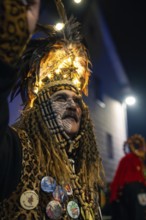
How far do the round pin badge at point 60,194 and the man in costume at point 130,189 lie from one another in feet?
11.2

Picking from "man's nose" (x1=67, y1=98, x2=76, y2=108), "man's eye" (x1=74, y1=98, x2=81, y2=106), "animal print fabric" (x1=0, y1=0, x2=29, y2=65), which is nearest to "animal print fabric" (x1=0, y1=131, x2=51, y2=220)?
"man's nose" (x1=67, y1=98, x2=76, y2=108)

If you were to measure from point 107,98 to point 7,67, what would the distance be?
11.7 m

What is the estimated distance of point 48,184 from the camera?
228 cm

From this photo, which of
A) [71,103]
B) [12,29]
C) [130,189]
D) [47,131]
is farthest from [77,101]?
[130,189]

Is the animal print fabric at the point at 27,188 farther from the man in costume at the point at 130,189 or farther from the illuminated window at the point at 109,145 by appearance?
the illuminated window at the point at 109,145

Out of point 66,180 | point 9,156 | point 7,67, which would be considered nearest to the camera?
point 7,67

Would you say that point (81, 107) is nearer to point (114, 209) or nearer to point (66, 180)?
point (66, 180)

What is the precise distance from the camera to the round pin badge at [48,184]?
2262 mm

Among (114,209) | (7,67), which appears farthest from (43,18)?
(7,67)

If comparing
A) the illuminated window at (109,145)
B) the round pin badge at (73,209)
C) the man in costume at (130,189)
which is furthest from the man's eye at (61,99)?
the illuminated window at (109,145)

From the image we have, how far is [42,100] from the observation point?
2.69m

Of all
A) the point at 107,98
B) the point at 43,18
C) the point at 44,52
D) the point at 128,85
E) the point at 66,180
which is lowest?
the point at 66,180

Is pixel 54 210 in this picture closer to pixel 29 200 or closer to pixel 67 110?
pixel 29 200

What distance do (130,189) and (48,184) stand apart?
12.2ft
